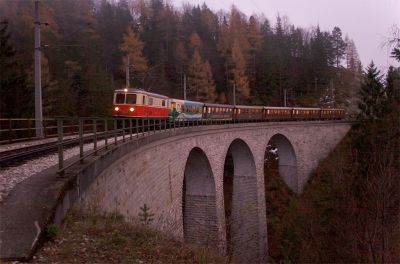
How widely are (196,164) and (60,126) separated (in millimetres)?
16999

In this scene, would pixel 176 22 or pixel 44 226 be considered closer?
pixel 44 226

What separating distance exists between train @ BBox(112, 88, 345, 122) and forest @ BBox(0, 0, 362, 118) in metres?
6.15

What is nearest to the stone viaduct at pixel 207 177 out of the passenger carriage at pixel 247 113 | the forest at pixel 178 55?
the passenger carriage at pixel 247 113

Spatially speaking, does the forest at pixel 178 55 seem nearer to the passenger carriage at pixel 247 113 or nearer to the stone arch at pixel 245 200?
the passenger carriage at pixel 247 113

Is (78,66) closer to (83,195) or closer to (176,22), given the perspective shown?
(83,195)

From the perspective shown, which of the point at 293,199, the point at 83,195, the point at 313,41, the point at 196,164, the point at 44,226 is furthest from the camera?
the point at 313,41

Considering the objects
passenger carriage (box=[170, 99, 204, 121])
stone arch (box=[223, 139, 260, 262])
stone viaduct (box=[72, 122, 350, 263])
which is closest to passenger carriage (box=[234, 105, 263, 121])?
stone viaduct (box=[72, 122, 350, 263])

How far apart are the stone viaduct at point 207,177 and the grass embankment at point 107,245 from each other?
3.12 feet

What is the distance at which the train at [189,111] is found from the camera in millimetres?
19766

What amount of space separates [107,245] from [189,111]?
22.7 m

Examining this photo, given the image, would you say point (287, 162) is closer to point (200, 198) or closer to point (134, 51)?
point (200, 198)

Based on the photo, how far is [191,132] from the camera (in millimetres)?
19438

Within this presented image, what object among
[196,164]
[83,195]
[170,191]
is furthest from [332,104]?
[83,195]

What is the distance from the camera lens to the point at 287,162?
120 ft
